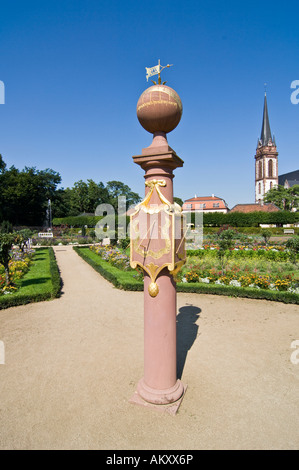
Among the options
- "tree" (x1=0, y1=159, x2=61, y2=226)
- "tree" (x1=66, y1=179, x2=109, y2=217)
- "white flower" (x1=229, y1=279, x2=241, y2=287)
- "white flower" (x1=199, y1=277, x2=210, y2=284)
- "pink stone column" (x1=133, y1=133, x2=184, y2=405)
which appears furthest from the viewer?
"tree" (x1=66, y1=179, x2=109, y2=217)

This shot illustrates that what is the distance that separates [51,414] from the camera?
3885 millimetres

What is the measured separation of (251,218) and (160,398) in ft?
138

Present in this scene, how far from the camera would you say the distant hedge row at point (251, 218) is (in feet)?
138

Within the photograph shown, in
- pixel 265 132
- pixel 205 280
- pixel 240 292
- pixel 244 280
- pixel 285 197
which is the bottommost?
pixel 240 292

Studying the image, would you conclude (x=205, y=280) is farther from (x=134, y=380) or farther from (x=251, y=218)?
(x=251, y=218)

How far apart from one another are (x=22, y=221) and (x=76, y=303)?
4625 centimetres

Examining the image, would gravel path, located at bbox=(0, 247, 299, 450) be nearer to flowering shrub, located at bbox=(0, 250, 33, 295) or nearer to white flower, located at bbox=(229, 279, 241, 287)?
flowering shrub, located at bbox=(0, 250, 33, 295)

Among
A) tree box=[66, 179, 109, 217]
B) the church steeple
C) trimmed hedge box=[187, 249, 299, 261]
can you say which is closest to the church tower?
the church steeple

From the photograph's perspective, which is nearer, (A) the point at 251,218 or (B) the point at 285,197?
(A) the point at 251,218

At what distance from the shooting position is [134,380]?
4680 millimetres

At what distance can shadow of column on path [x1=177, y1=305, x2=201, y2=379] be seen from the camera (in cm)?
544

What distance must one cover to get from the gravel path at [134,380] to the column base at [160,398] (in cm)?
9

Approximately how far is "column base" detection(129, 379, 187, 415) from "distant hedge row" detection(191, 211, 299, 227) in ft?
127

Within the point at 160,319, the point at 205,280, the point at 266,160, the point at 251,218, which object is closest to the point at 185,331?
the point at 160,319
